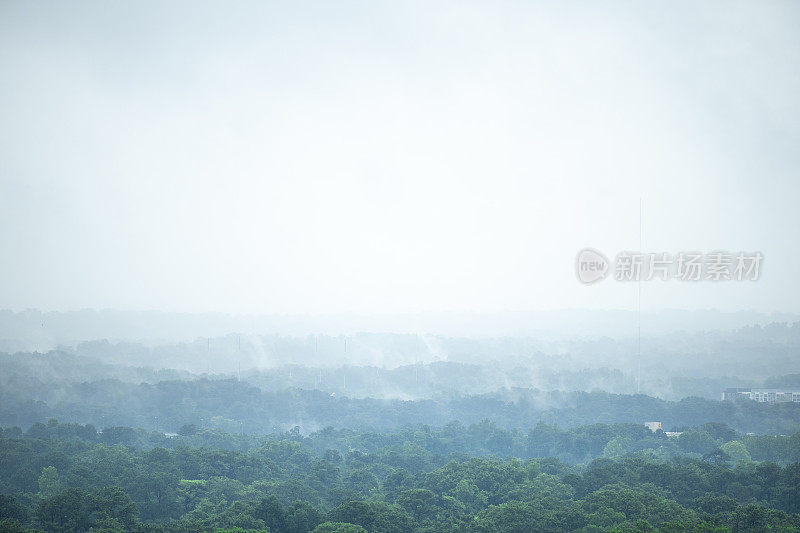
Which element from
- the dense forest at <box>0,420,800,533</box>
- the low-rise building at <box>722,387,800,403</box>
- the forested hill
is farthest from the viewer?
the low-rise building at <box>722,387,800,403</box>

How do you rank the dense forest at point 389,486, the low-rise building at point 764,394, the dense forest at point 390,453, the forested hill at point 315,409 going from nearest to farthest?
1. the dense forest at point 389,486
2. the dense forest at point 390,453
3. the forested hill at point 315,409
4. the low-rise building at point 764,394

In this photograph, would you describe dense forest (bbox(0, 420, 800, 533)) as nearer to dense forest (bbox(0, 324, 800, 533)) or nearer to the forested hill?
dense forest (bbox(0, 324, 800, 533))

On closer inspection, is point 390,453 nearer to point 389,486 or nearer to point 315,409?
point 389,486

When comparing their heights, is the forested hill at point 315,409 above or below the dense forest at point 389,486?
below

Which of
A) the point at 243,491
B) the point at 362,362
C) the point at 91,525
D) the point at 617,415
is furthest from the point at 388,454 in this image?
the point at 362,362

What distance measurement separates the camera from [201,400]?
8319 cm

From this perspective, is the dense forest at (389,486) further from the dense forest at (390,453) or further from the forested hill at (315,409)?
the forested hill at (315,409)

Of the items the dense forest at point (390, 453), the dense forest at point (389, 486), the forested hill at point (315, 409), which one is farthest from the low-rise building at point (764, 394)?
the dense forest at point (389, 486)

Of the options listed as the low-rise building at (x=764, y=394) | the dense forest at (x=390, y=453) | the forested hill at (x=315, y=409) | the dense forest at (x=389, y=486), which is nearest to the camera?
the dense forest at (x=389, y=486)

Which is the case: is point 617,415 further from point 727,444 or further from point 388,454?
point 388,454

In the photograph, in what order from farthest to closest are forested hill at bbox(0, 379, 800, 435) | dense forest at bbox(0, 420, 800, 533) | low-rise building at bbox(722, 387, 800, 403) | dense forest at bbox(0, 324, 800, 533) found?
low-rise building at bbox(722, 387, 800, 403) < forested hill at bbox(0, 379, 800, 435) < dense forest at bbox(0, 324, 800, 533) < dense forest at bbox(0, 420, 800, 533)

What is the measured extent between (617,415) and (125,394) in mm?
63631

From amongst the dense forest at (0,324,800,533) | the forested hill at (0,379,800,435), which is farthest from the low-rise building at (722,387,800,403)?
the forested hill at (0,379,800,435)

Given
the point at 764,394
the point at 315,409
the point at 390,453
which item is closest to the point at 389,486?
the point at 390,453
